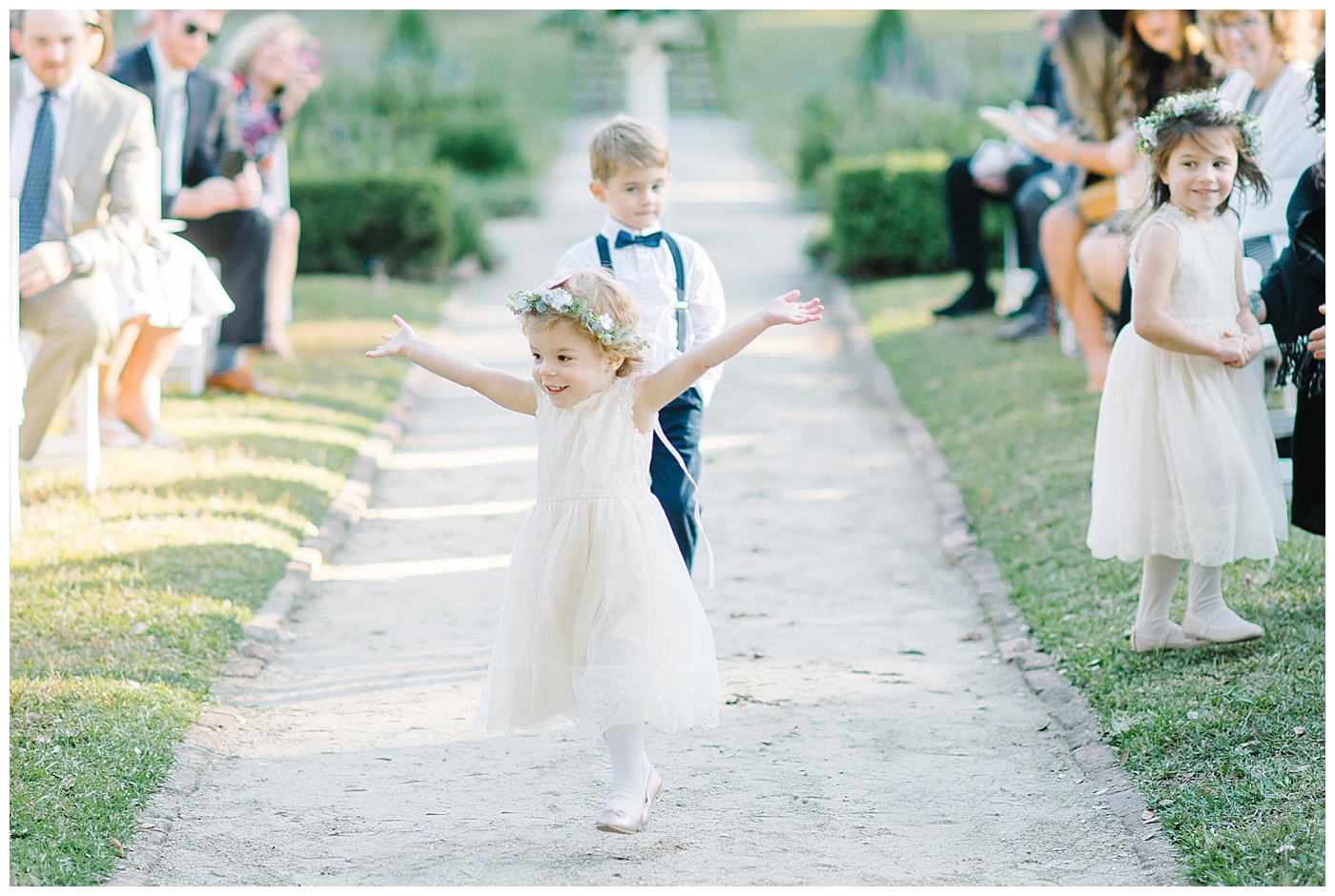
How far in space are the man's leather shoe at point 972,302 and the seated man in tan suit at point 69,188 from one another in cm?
606

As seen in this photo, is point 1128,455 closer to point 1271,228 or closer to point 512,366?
point 1271,228

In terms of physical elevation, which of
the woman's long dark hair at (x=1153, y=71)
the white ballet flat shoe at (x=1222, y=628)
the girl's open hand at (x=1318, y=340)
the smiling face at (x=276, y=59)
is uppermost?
the smiling face at (x=276, y=59)

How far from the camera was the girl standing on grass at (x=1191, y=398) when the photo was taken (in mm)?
4176

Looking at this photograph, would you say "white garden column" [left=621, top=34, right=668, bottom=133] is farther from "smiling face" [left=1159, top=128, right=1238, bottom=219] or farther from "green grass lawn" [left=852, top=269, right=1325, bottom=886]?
"smiling face" [left=1159, top=128, right=1238, bottom=219]

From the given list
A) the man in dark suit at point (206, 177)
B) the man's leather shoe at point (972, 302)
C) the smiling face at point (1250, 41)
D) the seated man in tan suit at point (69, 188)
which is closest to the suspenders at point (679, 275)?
the smiling face at point (1250, 41)

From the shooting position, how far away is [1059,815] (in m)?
3.63

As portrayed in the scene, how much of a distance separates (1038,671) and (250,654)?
2.49 m

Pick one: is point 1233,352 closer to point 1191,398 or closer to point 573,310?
point 1191,398

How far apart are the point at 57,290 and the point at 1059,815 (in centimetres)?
455

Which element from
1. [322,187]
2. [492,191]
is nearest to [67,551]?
[322,187]

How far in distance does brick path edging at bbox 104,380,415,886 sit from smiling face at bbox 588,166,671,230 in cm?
184

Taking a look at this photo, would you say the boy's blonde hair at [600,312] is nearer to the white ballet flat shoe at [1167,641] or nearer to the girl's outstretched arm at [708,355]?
the girl's outstretched arm at [708,355]

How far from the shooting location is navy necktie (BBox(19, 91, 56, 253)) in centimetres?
622

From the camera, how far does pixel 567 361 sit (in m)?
3.49
